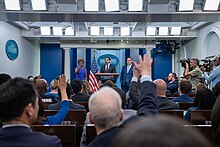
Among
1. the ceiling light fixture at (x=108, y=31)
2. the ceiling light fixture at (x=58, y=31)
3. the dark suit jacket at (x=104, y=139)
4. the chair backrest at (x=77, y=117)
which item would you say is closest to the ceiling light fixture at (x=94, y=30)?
the ceiling light fixture at (x=108, y=31)

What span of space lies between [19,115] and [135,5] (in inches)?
187

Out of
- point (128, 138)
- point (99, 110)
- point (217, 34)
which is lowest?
point (99, 110)

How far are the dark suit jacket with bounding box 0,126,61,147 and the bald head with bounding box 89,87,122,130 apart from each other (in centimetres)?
26

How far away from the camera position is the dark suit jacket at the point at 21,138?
1.44 m

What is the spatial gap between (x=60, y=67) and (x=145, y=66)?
11.2 m

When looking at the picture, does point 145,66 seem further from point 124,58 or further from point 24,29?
point 124,58

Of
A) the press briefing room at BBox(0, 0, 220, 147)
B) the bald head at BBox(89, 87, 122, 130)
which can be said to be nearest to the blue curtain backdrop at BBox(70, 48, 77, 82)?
the press briefing room at BBox(0, 0, 220, 147)

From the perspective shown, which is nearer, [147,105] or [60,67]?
[147,105]

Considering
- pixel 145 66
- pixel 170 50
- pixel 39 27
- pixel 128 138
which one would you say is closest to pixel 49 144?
pixel 145 66

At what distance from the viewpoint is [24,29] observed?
10.4m

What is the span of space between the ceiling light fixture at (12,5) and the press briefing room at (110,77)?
0.06 ft

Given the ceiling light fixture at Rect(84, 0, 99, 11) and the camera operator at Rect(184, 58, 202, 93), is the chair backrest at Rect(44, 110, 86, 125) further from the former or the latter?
the camera operator at Rect(184, 58, 202, 93)

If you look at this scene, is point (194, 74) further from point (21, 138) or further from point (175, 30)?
point (21, 138)

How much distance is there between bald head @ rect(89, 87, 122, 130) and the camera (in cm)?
142
